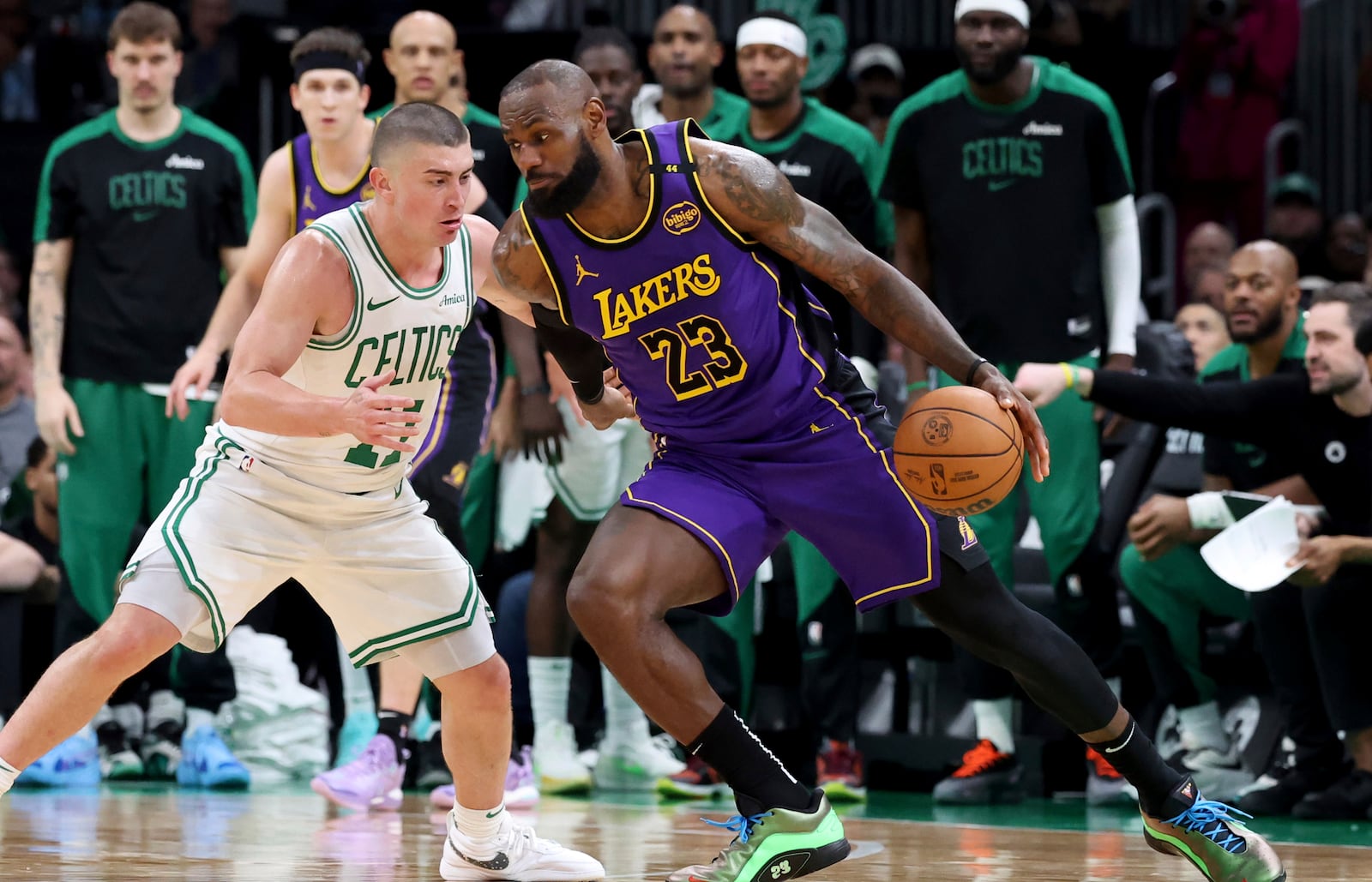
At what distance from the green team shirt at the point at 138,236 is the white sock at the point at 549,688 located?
1864mm

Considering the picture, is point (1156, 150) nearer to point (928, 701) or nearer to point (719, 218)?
point (928, 701)

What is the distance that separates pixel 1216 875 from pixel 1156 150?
7.22 m

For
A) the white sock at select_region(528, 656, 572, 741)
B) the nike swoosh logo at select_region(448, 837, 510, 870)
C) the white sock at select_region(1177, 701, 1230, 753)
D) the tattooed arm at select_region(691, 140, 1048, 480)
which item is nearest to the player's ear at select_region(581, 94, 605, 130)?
the tattooed arm at select_region(691, 140, 1048, 480)

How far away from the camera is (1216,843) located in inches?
173

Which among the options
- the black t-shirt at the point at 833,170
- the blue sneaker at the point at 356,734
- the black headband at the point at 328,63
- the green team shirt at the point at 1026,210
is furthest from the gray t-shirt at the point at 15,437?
the green team shirt at the point at 1026,210

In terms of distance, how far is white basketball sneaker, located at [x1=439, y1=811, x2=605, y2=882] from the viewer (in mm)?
4594

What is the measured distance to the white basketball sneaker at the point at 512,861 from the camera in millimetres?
4594

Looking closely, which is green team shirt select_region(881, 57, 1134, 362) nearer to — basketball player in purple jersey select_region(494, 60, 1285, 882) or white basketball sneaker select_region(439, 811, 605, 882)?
basketball player in purple jersey select_region(494, 60, 1285, 882)

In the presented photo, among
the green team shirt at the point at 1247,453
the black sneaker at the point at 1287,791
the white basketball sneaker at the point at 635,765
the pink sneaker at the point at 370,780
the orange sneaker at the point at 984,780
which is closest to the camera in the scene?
the pink sneaker at the point at 370,780

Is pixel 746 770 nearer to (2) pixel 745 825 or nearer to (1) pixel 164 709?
(2) pixel 745 825

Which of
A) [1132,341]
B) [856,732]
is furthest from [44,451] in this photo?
[1132,341]

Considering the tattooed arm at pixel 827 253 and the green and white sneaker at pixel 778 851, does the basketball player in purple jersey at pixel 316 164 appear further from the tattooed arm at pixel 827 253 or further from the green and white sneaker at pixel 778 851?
the green and white sneaker at pixel 778 851

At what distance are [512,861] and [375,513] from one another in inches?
35.7

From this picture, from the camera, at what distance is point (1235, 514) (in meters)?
6.69
